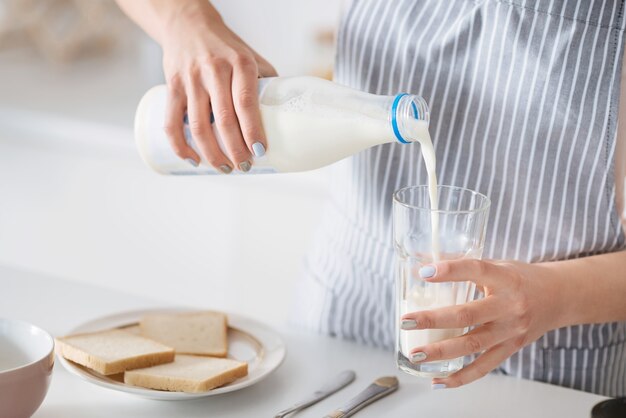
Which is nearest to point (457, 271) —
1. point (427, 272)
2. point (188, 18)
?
point (427, 272)

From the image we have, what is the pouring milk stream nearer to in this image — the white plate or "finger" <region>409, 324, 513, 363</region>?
"finger" <region>409, 324, 513, 363</region>

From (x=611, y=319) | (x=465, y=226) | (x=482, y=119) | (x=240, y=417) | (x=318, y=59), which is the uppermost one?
(x=318, y=59)

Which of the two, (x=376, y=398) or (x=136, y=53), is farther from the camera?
(x=136, y=53)

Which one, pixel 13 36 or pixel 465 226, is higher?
pixel 13 36

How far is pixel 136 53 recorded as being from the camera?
2.83 m

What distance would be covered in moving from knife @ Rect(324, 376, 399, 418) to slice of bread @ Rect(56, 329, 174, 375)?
21 cm

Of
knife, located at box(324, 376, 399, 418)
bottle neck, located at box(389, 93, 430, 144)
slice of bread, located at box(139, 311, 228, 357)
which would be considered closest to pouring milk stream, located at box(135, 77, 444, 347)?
bottle neck, located at box(389, 93, 430, 144)

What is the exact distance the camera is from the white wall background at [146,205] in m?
2.21

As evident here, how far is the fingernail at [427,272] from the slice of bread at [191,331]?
326mm

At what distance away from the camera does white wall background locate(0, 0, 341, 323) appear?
221cm

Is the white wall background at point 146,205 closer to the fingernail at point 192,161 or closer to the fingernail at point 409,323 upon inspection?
the fingernail at point 192,161

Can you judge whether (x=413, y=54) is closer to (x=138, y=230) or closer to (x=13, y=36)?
(x=138, y=230)

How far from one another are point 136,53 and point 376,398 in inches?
79.2

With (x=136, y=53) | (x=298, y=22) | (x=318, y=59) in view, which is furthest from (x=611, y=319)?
(x=136, y=53)
